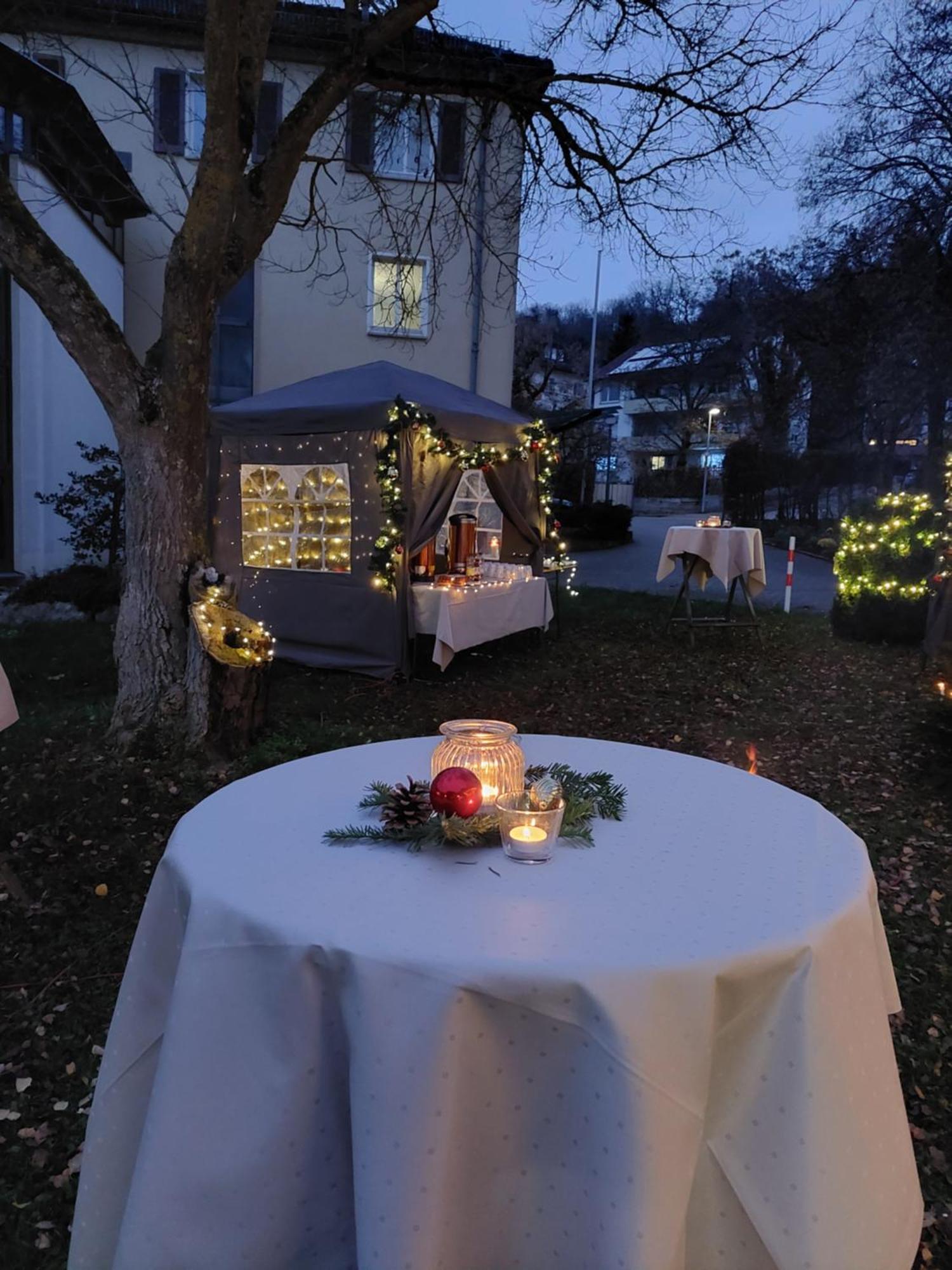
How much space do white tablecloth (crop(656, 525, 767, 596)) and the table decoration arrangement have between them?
736 cm

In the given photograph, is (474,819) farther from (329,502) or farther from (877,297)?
(877,297)

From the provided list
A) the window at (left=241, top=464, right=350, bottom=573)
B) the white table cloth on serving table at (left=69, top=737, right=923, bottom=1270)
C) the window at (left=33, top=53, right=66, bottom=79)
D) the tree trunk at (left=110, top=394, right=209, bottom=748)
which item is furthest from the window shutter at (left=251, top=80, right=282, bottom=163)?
the white table cloth on serving table at (left=69, top=737, right=923, bottom=1270)

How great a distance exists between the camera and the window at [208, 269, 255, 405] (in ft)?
47.5

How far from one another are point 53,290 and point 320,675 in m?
3.64

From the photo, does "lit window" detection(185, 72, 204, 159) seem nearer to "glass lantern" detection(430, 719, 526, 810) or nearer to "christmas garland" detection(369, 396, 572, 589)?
"christmas garland" detection(369, 396, 572, 589)

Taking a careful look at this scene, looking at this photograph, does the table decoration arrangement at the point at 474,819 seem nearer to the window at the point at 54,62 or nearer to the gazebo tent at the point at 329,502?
the gazebo tent at the point at 329,502

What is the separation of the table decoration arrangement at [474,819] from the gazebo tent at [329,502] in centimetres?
550

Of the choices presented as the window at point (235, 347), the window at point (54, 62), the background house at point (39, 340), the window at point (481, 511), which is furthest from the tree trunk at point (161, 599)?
the window at point (54, 62)

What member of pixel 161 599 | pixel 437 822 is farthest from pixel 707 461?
pixel 437 822

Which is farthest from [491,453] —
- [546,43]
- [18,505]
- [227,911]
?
[227,911]

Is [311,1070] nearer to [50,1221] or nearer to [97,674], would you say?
[50,1221]

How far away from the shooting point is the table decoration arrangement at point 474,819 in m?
1.43

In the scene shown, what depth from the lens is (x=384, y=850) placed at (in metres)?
1.46

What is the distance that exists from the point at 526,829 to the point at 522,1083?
15.9 inches
